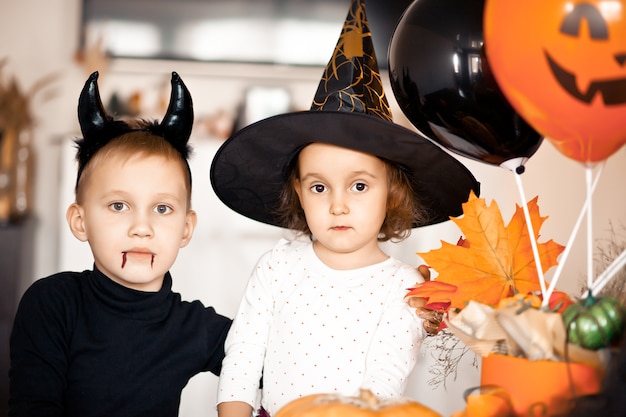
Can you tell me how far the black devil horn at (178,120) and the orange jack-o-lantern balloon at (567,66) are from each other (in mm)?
637

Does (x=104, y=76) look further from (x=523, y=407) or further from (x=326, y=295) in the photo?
(x=523, y=407)

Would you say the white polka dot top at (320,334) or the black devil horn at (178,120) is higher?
the black devil horn at (178,120)

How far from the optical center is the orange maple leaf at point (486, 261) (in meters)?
1.02

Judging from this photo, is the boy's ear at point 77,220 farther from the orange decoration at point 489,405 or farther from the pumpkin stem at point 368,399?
the orange decoration at point 489,405

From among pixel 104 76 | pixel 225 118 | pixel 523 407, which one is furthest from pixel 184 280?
pixel 523 407

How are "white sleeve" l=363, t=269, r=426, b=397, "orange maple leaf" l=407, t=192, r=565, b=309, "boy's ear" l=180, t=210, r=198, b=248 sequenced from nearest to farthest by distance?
"orange maple leaf" l=407, t=192, r=565, b=309 → "white sleeve" l=363, t=269, r=426, b=397 → "boy's ear" l=180, t=210, r=198, b=248

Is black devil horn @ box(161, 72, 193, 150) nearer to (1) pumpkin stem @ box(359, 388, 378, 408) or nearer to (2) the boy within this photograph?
(2) the boy

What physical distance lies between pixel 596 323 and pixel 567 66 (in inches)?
11.3

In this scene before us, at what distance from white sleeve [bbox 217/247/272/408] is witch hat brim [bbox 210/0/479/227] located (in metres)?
0.18

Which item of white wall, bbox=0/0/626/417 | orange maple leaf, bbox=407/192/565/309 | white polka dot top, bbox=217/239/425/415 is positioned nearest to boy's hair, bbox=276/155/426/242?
white polka dot top, bbox=217/239/425/415

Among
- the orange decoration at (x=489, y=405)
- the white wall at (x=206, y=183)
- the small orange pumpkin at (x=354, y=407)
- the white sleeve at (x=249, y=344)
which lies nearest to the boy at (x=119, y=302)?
the white sleeve at (x=249, y=344)

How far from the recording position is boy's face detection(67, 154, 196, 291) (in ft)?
4.22

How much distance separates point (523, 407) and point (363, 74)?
633 mm

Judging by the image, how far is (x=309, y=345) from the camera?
123 cm
